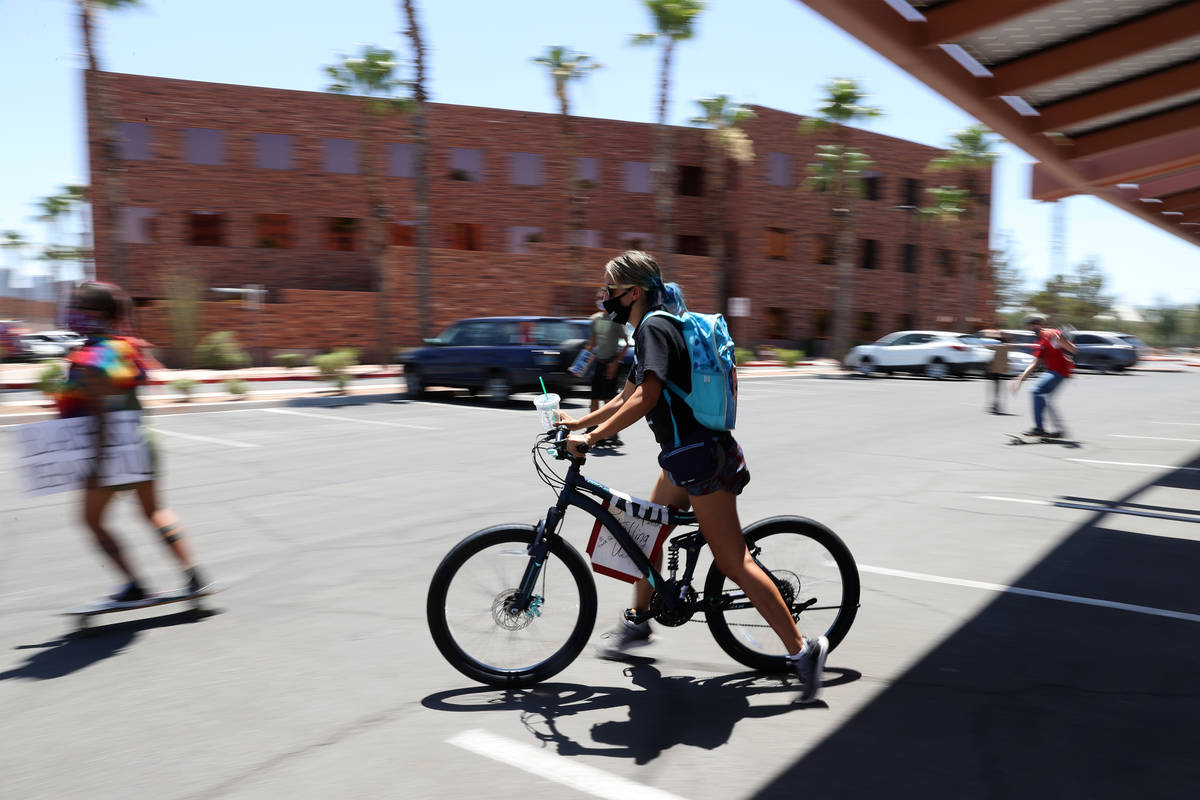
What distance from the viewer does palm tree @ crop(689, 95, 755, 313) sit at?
Answer: 4075 cm

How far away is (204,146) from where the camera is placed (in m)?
38.5

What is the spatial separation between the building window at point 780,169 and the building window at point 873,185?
500 centimetres

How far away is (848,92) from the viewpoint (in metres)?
36.2

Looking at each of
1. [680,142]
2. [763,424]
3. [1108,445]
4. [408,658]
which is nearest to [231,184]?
[680,142]

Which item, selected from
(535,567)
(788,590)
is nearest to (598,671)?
(535,567)

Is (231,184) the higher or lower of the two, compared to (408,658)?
higher

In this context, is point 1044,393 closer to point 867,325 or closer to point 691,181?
point 691,181

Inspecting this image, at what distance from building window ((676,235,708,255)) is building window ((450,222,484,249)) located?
991 centimetres

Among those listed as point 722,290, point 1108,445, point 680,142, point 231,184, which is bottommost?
point 1108,445

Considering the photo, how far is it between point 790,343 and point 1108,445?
1306 inches

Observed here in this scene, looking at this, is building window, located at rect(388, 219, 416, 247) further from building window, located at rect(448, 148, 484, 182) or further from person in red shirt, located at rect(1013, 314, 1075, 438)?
person in red shirt, located at rect(1013, 314, 1075, 438)

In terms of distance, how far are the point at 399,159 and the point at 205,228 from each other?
8.53m

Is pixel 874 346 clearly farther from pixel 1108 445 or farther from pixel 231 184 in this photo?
pixel 231 184

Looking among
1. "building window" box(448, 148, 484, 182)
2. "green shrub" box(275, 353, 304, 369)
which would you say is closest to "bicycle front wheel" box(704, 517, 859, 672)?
"green shrub" box(275, 353, 304, 369)
